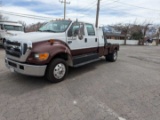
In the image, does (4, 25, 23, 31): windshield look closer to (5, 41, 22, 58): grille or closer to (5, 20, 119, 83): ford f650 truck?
(5, 20, 119, 83): ford f650 truck

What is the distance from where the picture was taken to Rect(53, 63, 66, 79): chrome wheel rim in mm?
4610

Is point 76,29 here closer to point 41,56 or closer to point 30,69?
point 41,56

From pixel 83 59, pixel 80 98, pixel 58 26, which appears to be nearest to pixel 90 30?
pixel 83 59

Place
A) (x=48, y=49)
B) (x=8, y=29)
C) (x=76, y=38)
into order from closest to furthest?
1. (x=48, y=49)
2. (x=76, y=38)
3. (x=8, y=29)

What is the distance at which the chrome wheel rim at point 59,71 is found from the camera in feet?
15.1

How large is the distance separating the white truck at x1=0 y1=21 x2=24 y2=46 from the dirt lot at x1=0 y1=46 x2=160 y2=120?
805 centimetres

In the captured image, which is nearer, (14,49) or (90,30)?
(14,49)

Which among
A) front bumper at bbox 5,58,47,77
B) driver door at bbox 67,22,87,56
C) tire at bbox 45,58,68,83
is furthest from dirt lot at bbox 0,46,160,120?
driver door at bbox 67,22,87,56

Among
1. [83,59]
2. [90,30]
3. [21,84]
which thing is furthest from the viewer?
[90,30]

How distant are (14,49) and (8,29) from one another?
9.94m

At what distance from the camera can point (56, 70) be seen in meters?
4.62

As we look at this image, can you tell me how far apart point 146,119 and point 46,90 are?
2.60 metres

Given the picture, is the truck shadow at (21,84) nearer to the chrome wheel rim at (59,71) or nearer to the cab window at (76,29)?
the chrome wheel rim at (59,71)

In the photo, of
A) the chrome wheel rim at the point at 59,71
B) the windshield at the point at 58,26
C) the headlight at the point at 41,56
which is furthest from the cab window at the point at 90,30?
the headlight at the point at 41,56
